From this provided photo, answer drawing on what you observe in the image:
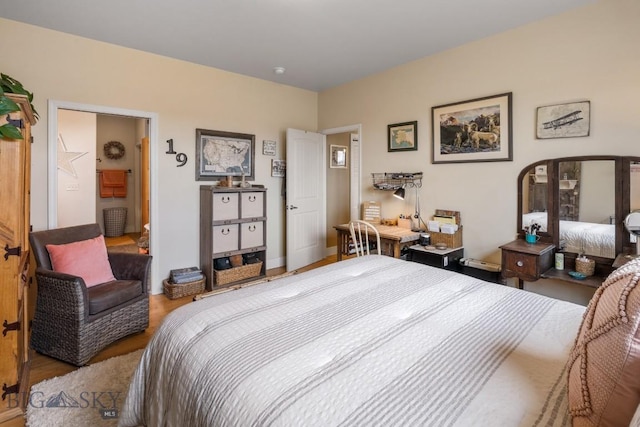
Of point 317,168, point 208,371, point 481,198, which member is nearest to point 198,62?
point 317,168

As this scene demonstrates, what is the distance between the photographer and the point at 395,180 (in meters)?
3.81

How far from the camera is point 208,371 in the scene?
0.93m

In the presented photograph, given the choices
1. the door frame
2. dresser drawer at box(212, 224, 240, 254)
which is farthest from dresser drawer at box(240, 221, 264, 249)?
the door frame

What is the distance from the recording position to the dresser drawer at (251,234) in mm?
3902

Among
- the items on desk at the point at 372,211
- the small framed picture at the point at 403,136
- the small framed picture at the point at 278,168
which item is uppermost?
the small framed picture at the point at 403,136

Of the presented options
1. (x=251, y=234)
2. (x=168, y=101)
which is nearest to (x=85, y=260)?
(x=251, y=234)

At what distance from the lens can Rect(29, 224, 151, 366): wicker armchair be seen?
2.11m

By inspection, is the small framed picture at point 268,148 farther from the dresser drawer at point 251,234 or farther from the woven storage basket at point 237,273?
the woven storage basket at point 237,273

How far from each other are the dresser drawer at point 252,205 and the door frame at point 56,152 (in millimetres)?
944

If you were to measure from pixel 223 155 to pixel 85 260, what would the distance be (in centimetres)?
200

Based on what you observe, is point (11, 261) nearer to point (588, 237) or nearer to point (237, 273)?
point (237, 273)

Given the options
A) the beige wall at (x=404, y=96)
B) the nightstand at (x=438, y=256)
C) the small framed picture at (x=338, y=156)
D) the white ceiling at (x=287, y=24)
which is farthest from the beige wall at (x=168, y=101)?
the nightstand at (x=438, y=256)

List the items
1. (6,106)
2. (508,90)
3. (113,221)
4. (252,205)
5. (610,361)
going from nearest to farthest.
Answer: (610,361), (6,106), (508,90), (252,205), (113,221)

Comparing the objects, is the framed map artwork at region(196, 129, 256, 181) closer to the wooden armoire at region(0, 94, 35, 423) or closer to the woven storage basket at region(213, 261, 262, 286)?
the woven storage basket at region(213, 261, 262, 286)
